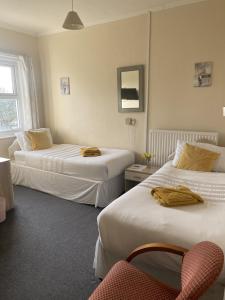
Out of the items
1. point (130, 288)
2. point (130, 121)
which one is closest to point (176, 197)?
point (130, 288)

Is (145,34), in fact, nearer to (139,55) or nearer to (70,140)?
(139,55)

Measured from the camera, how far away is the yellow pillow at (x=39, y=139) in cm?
387

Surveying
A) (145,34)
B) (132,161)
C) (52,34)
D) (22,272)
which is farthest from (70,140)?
(22,272)

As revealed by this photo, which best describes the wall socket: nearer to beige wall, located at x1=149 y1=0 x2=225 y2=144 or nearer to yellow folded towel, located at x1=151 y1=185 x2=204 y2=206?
beige wall, located at x1=149 y1=0 x2=225 y2=144

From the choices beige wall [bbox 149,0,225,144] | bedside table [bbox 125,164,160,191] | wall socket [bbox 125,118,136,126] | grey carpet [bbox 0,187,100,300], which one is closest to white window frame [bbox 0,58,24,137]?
grey carpet [bbox 0,187,100,300]

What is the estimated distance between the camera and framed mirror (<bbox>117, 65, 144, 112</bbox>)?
343 centimetres

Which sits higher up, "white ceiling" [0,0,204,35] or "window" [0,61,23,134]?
"white ceiling" [0,0,204,35]

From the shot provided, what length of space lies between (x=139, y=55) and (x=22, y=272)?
3071 millimetres

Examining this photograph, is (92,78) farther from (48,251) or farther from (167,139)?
(48,251)

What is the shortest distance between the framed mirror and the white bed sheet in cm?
187

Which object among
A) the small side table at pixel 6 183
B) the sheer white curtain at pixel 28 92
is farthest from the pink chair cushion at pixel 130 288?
the sheer white curtain at pixel 28 92

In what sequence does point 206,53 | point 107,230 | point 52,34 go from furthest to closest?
point 52,34 → point 206,53 → point 107,230

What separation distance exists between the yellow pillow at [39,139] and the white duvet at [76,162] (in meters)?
0.15

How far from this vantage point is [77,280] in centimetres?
177
